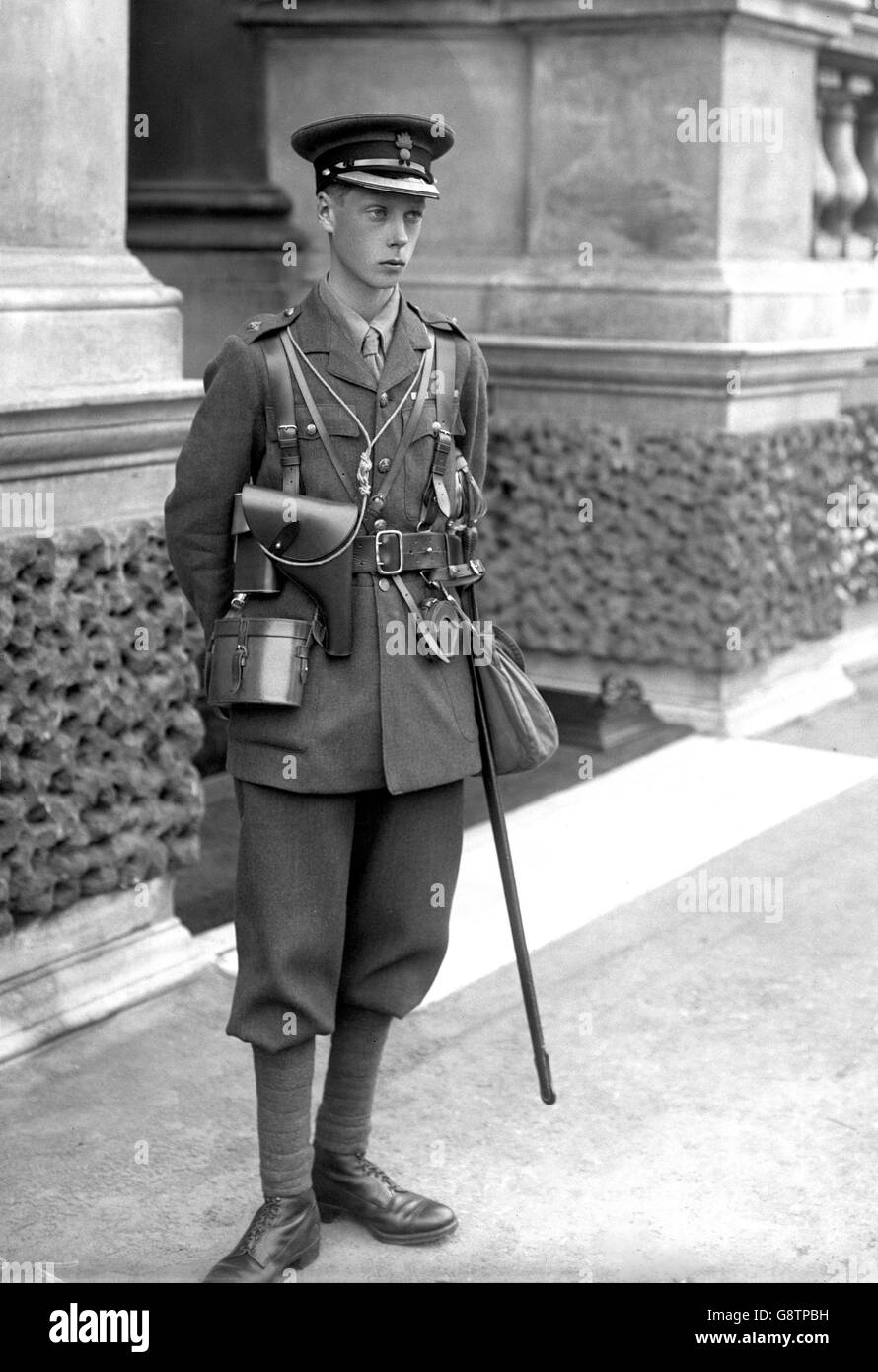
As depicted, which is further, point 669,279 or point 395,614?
point 669,279

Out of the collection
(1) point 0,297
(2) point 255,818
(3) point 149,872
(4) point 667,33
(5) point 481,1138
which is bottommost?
(5) point 481,1138

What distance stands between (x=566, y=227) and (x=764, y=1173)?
16.8 ft

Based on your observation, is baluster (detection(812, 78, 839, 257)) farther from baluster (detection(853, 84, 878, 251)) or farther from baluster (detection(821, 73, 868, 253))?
baluster (detection(853, 84, 878, 251))

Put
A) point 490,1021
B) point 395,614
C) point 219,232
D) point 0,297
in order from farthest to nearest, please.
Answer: point 219,232 < point 490,1021 < point 0,297 < point 395,614

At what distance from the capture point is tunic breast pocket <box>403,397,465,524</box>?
372 cm

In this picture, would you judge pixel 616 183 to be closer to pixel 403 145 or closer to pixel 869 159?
pixel 869 159

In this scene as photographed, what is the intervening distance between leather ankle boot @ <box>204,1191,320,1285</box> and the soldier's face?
1705 millimetres

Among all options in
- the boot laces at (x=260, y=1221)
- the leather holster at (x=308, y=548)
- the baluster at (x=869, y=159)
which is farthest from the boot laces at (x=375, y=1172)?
the baluster at (x=869, y=159)

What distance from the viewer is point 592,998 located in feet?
17.5

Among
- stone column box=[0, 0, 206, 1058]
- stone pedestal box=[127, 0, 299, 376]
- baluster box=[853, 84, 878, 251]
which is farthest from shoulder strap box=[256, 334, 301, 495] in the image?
baluster box=[853, 84, 878, 251]

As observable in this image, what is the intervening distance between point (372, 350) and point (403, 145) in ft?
1.20

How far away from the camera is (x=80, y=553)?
5.00 metres
